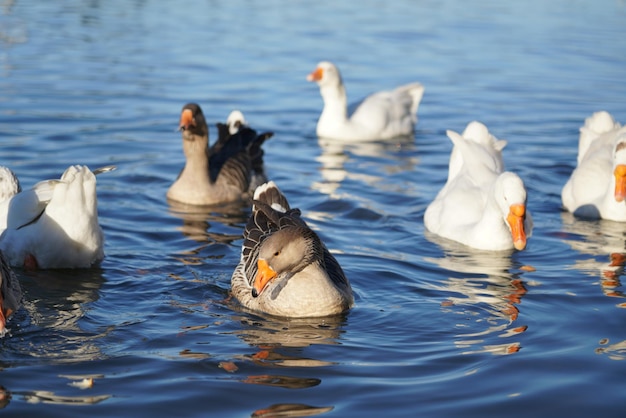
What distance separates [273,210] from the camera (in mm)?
8086

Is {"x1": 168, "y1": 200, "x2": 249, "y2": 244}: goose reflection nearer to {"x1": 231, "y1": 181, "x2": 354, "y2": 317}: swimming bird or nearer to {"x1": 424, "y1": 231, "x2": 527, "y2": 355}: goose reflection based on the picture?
Result: {"x1": 231, "y1": 181, "x2": 354, "y2": 317}: swimming bird

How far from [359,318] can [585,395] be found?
191 cm

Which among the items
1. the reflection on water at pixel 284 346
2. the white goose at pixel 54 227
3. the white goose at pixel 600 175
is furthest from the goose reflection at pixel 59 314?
the white goose at pixel 600 175

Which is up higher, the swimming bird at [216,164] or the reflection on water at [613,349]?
the swimming bird at [216,164]

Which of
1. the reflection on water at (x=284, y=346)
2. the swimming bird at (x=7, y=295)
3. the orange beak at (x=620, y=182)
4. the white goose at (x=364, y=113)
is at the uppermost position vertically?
the white goose at (x=364, y=113)

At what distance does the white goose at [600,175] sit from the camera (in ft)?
34.3

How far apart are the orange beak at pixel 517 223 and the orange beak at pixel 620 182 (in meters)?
1.74

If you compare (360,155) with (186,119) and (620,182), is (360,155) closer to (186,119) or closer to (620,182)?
(186,119)

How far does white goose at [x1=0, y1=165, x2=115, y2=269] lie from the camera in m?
8.23

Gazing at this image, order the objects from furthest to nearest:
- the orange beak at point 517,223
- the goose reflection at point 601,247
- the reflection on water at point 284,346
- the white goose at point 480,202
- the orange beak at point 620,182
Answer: the orange beak at point 620,182, the white goose at point 480,202, the orange beak at point 517,223, the goose reflection at point 601,247, the reflection on water at point 284,346

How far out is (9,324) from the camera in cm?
691

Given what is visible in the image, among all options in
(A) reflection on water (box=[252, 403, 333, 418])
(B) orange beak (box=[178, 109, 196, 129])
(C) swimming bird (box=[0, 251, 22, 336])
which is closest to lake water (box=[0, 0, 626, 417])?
(A) reflection on water (box=[252, 403, 333, 418])

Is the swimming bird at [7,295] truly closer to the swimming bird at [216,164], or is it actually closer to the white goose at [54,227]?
the white goose at [54,227]

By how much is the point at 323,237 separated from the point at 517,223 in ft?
6.20
